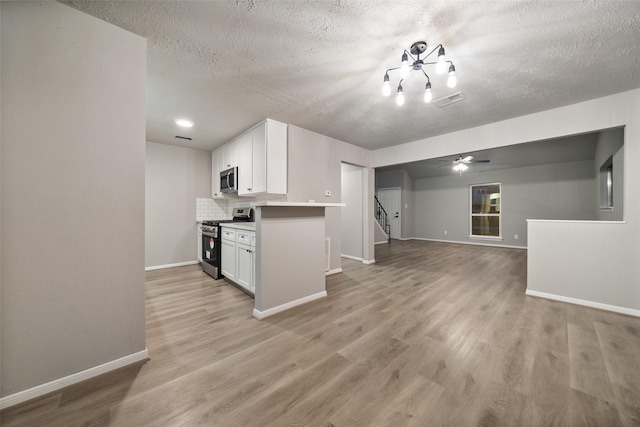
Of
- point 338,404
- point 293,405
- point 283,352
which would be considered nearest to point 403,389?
point 338,404

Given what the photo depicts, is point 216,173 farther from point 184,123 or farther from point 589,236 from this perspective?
point 589,236

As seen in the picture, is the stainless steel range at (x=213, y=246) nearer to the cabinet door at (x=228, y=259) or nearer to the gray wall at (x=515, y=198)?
the cabinet door at (x=228, y=259)

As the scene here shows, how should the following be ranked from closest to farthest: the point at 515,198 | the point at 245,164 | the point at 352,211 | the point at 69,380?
the point at 69,380 < the point at 245,164 < the point at 352,211 < the point at 515,198

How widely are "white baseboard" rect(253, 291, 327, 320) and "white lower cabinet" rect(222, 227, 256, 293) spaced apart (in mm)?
447

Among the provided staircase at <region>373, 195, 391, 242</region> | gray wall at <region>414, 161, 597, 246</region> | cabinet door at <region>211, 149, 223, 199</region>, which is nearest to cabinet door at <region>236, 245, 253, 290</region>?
cabinet door at <region>211, 149, 223, 199</region>

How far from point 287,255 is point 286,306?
0.59 metres

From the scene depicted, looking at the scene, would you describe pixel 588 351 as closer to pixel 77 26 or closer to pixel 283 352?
pixel 283 352

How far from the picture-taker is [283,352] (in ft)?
6.04

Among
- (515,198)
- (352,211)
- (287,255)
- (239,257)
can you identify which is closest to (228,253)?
(239,257)

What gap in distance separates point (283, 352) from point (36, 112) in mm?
2302

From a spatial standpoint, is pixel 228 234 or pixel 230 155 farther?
pixel 230 155

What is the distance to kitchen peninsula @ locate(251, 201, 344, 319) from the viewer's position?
243 centimetres

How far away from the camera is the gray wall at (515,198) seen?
6.07 meters

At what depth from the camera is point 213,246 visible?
3885 millimetres
